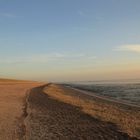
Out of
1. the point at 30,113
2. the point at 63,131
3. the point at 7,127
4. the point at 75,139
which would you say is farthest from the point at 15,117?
the point at 75,139

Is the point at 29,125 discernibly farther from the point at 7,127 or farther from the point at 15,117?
the point at 15,117

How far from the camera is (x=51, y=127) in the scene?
14539 millimetres

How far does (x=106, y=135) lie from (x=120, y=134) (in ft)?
2.26

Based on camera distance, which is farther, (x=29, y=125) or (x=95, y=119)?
(x=95, y=119)

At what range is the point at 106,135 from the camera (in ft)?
42.2

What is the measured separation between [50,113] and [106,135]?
23.8 ft

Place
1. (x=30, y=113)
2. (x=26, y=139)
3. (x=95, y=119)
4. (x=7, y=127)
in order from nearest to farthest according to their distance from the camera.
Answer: (x=26, y=139) → (x=7, y=127) → (x=95, y=119) → (x=30, y=113)

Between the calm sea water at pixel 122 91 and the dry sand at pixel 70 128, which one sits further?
the calm sea water at pixel 122 91

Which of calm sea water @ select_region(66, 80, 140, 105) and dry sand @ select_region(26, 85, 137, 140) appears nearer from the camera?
dry sand @ select_region(26, 85, 137, 140)

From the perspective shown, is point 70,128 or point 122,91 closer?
point 70,128

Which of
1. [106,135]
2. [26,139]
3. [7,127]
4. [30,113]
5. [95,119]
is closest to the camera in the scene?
[26,139]

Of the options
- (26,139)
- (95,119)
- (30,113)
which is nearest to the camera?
(26,139)

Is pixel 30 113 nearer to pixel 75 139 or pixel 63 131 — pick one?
pixel 63 131

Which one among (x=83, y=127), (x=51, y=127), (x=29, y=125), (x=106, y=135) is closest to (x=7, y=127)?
(x=29, y=125)
